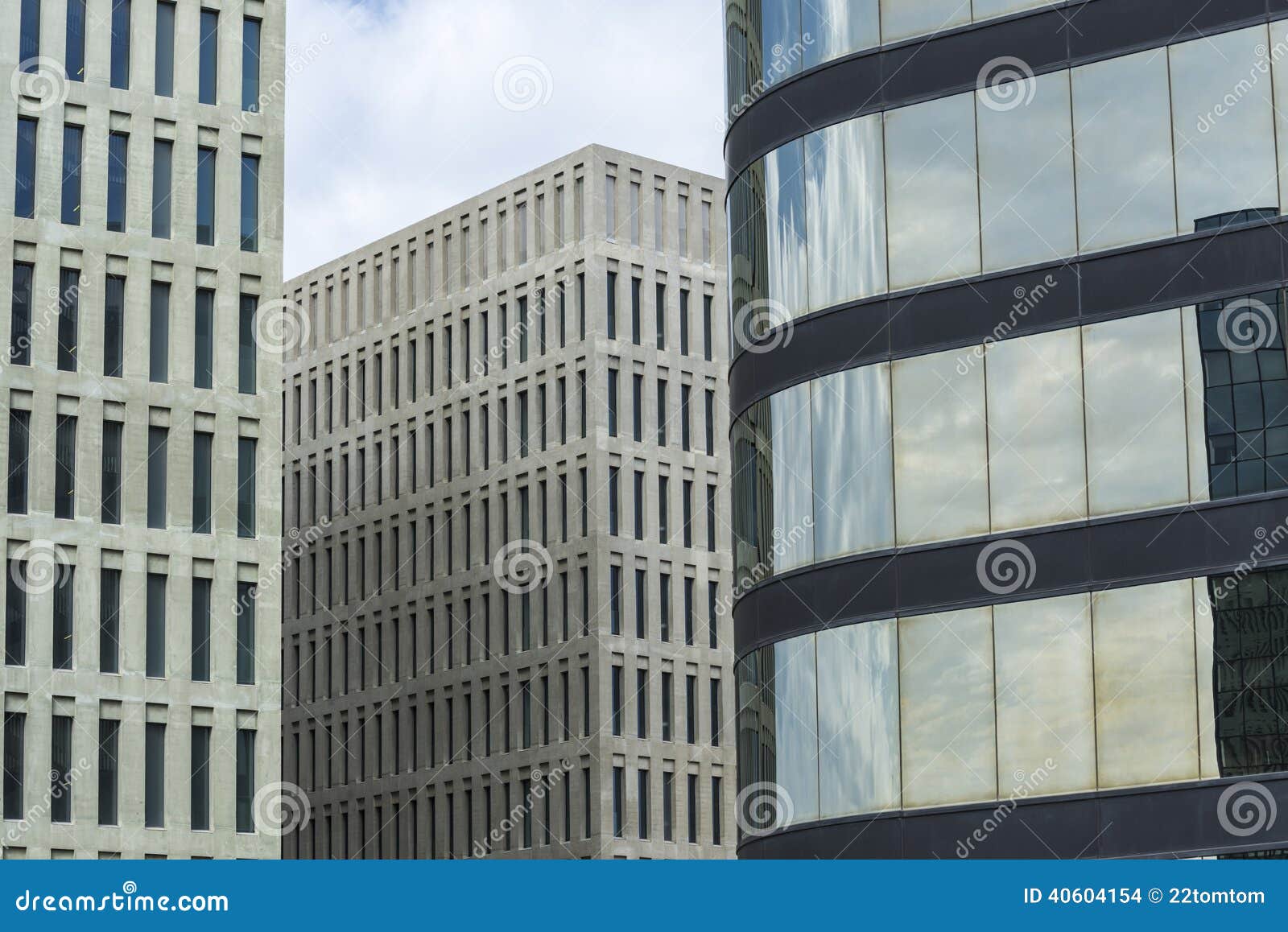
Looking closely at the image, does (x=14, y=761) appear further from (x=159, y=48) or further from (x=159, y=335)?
(x=159, y=48)

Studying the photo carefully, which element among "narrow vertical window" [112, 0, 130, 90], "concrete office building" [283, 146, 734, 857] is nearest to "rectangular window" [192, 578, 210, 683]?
"narrow vertical window" [112, 0, 130, 90]

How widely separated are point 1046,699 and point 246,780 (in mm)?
27645

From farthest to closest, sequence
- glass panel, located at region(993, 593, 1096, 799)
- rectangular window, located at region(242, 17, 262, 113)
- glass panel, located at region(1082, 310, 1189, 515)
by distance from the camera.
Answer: rectangular window, located at region(242, 17, 262, 113), glass panel, located at region(1082, 310, 1189, 515), glass panel, located at region(993, 593, 1096, 799)

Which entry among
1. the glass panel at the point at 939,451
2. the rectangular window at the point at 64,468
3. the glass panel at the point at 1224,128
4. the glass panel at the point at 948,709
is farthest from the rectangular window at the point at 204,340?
the glass panel at the point at 1224,128

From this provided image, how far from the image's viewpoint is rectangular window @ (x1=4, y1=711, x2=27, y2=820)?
49562 millimetres

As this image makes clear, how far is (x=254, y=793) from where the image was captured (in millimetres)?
53062

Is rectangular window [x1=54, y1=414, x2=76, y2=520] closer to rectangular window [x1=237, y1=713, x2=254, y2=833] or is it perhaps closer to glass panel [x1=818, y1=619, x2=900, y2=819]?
rectangular window [x1=237, y1=713, x2=254, y2=833]

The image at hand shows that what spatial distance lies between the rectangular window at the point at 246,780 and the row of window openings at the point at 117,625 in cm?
140

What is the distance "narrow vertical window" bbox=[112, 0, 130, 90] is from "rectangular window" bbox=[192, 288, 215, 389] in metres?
5.84

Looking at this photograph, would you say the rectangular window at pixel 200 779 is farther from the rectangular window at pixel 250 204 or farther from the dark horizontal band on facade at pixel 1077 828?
the dark horizontal band on facade at pixel 1077 828

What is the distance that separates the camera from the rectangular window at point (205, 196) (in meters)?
55.3

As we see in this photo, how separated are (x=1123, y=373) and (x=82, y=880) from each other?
24.8m

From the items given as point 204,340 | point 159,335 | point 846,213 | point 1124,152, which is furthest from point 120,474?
point 1124,152

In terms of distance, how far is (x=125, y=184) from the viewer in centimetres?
5409
